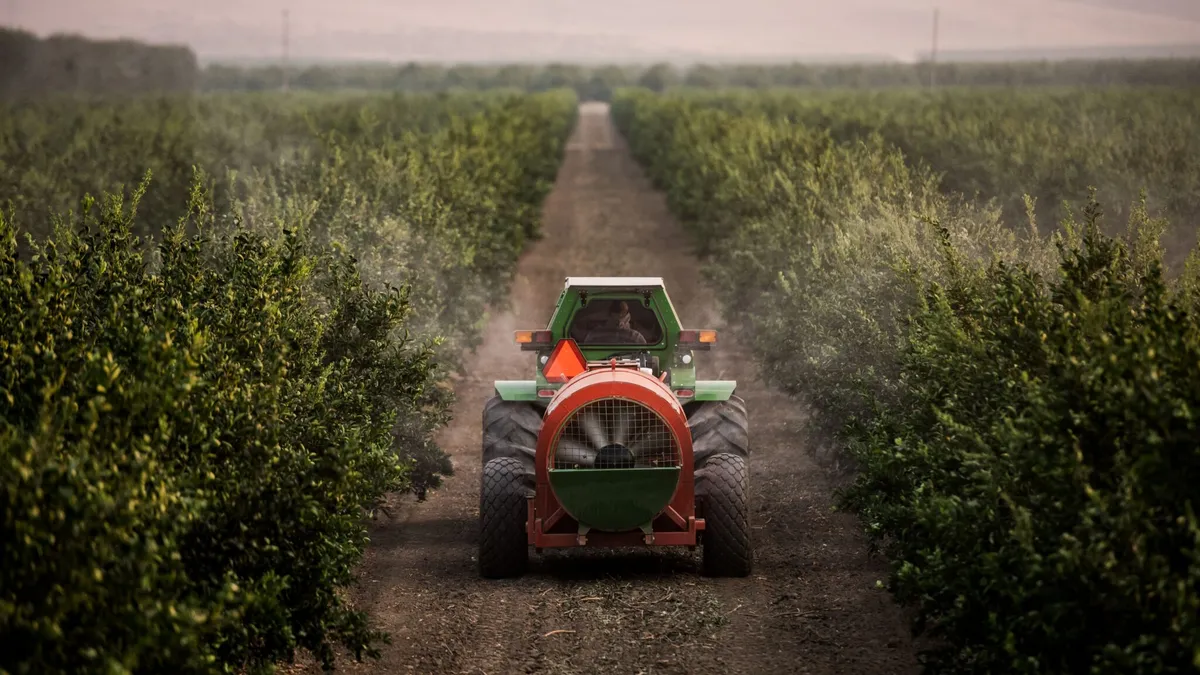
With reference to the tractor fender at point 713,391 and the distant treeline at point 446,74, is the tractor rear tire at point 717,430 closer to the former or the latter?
the tractor fender at point 713,391

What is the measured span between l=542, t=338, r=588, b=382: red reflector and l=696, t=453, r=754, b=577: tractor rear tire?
1419 mm

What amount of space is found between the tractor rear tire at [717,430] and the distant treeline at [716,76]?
5763cm

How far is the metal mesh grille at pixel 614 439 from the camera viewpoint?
10250 mm

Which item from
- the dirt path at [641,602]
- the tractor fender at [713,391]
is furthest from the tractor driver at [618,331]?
the dirt path at [641,602]

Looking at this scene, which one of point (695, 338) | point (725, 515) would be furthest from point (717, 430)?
point (695, 338)

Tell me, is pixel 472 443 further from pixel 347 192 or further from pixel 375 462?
pixel 375 462

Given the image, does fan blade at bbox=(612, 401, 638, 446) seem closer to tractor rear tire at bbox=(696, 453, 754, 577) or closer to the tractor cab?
tractor rear tire at bbox=(696, 453, 754, 577)

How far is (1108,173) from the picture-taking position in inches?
998

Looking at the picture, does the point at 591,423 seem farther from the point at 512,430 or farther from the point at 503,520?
the point at 512,430

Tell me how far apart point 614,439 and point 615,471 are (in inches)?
10.4

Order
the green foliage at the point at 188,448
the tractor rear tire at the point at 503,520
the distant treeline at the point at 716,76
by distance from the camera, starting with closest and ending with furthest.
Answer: the green foliage at the point at 188,448 → the tractor rear tire at the point at 503,520 → the distant treeline at the point at 716,76

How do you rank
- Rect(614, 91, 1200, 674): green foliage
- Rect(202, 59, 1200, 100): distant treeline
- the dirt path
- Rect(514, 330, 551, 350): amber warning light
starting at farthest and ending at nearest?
Rect(202, 59, 1200, 100): distant treeline
Rect(514, 330, 551, 350): amber warning light
the dirt path
Rect(614, 91, 1200, 674): green foliage

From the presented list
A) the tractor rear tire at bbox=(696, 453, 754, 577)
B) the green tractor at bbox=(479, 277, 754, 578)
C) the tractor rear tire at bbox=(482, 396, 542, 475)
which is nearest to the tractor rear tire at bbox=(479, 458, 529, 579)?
the green tractor at bbox=(479, 277, 754, 578)

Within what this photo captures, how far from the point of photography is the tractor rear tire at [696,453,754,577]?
413 inches
